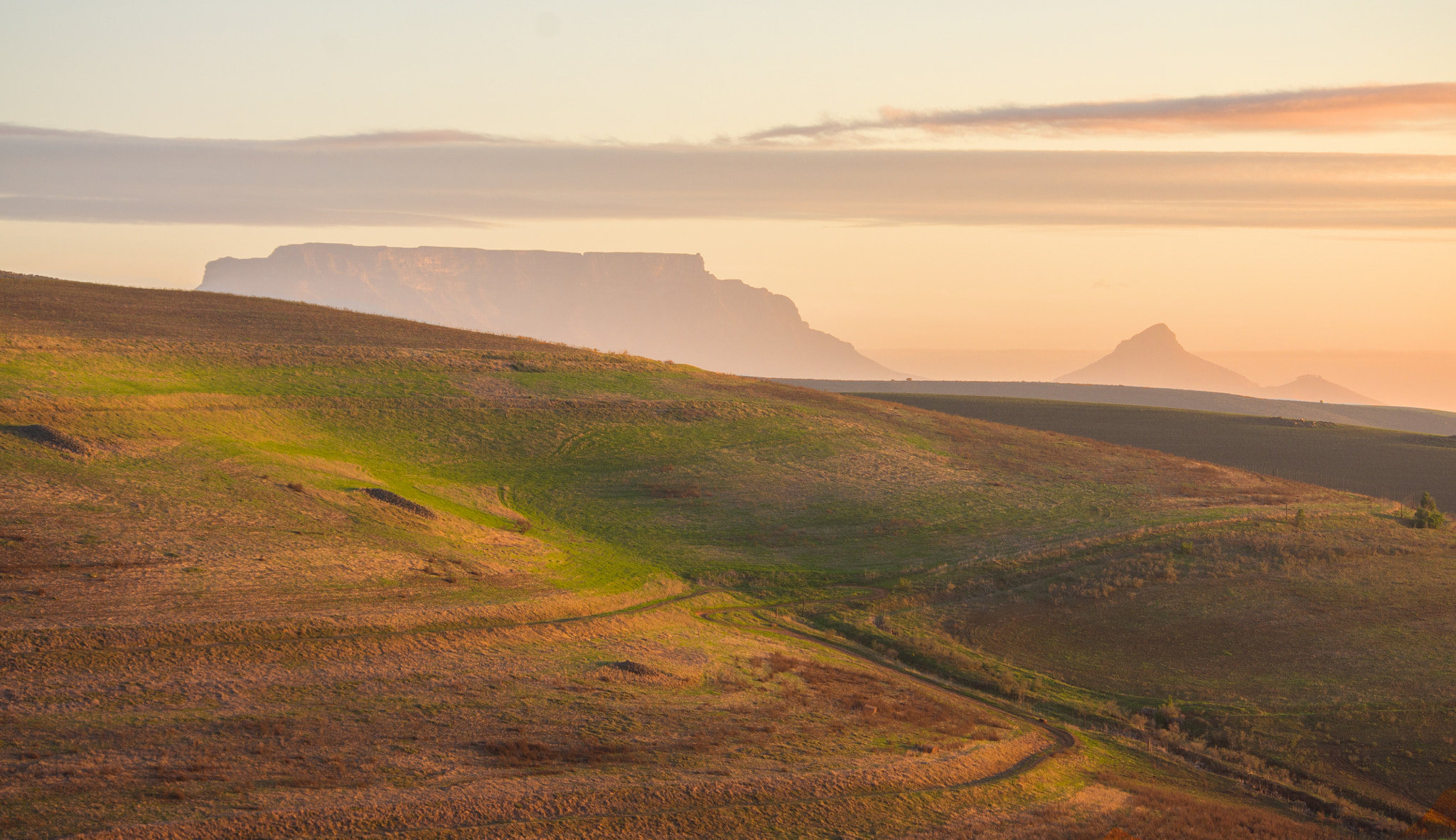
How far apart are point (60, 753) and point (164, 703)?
2.60m

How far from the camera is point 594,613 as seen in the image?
29672 mm

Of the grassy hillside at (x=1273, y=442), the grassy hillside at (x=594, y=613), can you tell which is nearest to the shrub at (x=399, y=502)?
the grassy hillside at (x=594, y=613)

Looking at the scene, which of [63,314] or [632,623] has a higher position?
[63,314]

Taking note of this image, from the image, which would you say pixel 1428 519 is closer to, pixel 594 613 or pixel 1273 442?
pixel 594 613

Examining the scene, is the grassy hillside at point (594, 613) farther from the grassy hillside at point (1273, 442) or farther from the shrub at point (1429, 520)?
the grassy hillside at point (1273, 442)

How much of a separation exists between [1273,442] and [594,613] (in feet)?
283

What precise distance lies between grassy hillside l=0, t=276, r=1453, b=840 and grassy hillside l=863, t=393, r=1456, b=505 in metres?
21.4

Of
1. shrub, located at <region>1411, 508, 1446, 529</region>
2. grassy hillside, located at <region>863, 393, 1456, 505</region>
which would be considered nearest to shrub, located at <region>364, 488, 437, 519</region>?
shrub, located at <region>1411, 508, 1446, 529</region>

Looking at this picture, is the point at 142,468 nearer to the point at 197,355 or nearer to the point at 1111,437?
the point at 197,355

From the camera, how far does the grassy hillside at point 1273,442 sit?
75.3 m

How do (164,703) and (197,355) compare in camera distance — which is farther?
(197,355)

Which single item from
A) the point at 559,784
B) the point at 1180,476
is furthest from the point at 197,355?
the point at 1180,476

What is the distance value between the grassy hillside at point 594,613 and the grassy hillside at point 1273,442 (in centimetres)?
2145

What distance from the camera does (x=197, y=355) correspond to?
54469mm
